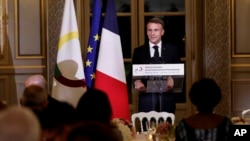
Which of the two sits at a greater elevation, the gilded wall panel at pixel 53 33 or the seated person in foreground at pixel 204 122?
the gilded wall panel at pixel 53 33

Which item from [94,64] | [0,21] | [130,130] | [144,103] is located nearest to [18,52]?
[0,21]

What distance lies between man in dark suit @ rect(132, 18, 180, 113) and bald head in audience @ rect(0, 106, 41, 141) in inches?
128

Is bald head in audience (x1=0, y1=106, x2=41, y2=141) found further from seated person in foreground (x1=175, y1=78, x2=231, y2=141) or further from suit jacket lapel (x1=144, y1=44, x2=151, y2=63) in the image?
suit jacket lapel (x1=144, y1=44, x2=151, y2=63)

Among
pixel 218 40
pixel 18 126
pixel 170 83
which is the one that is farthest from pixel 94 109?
pixel 218 40

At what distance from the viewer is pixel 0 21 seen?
7180 mm

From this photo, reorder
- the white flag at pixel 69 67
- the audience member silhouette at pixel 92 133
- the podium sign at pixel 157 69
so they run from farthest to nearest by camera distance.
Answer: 1. the white flag at pixel 69 67
2. the podium sign at pixel 157 69
3. the audience member silhouette at pixel 92 133

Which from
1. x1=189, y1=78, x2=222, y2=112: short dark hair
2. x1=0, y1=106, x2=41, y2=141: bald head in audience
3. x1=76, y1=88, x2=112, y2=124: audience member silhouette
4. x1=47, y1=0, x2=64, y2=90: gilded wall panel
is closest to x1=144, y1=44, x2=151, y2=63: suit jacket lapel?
x1=47, y1=0, x2=64, y2=90: gilded wall panel

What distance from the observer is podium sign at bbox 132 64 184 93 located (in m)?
4.75

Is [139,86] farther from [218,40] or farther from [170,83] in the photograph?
[218,40]

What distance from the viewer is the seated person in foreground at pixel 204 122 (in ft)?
9.25

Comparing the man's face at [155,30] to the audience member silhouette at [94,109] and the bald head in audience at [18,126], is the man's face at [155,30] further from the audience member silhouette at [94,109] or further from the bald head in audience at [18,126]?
the bald head in audience at [18,126]

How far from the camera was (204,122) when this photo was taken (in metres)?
2.83

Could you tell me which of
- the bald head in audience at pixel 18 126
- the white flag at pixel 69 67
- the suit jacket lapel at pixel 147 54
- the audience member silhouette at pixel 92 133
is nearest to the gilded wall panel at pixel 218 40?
the suit jacket lapel at pixel 147 54

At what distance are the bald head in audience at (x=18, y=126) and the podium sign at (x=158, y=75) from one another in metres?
3.30
